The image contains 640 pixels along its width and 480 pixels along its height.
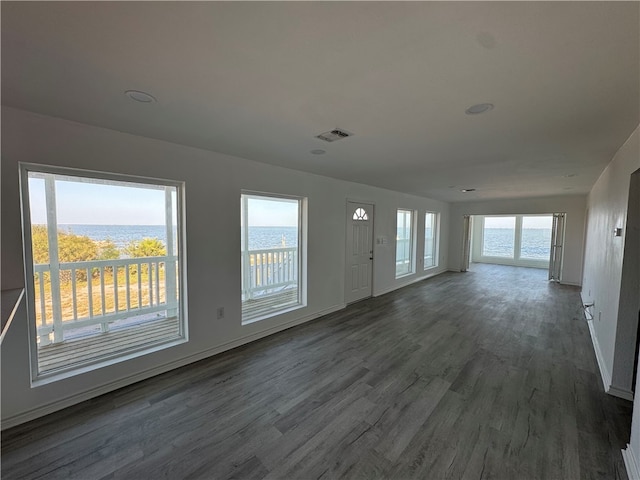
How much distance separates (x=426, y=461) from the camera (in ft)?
5.71

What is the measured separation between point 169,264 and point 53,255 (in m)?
1.09

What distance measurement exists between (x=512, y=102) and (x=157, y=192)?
3.44m

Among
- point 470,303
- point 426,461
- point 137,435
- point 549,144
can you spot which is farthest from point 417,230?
point 137,435

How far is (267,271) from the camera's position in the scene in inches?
198

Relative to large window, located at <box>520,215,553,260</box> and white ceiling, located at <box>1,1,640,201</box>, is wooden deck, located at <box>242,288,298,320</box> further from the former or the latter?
large window, located at <box>520,215,553,260</box>

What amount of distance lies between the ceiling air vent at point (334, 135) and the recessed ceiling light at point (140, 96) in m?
1.31

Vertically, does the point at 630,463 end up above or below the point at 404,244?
below

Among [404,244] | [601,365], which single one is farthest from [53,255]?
[404,244]

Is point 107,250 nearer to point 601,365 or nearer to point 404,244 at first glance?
point 601,365

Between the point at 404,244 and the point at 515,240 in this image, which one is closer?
the point at 404,244

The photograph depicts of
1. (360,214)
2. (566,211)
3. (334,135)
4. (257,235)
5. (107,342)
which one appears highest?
(334,135)

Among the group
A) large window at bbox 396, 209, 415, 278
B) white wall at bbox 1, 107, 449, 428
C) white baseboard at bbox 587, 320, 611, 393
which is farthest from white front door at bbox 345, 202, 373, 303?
white baseboard at bbox 587, 320, 611, 393

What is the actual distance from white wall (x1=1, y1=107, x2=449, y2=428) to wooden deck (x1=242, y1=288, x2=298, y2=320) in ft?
0.78

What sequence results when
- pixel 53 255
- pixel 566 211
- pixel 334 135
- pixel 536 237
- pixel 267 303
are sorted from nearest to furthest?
pixel 334 135 < pixel 53 255 < pixel 267 303 < pixel 566 211 < pixel 536 237
